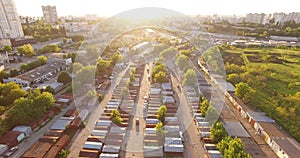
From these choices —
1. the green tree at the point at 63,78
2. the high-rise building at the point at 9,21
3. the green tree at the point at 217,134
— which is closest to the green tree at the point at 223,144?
the green tree at the point at 217,134

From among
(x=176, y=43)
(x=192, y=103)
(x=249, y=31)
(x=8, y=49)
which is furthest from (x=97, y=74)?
(x=249, y=31)

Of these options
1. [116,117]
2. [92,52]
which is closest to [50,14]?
[92,52]

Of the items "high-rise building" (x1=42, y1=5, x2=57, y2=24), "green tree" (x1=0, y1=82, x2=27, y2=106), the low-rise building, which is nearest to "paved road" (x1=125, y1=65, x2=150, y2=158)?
"green tree" (x1=0, y1=82, x2=27, y2=106)

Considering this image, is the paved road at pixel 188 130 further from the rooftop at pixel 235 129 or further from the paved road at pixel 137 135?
the paved road at pixel 137 135

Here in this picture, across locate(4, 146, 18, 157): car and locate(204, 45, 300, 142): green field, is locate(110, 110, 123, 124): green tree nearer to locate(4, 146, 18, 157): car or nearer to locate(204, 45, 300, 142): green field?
locate(4, 146, 18, 157): car

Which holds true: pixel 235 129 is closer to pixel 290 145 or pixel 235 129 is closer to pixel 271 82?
pixel 290 145

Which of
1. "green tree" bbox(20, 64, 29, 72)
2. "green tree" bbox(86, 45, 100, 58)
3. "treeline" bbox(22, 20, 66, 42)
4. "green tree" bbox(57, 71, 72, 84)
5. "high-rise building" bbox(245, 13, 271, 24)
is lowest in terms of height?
"green tree" bbox(57, 71, 72, 84)
